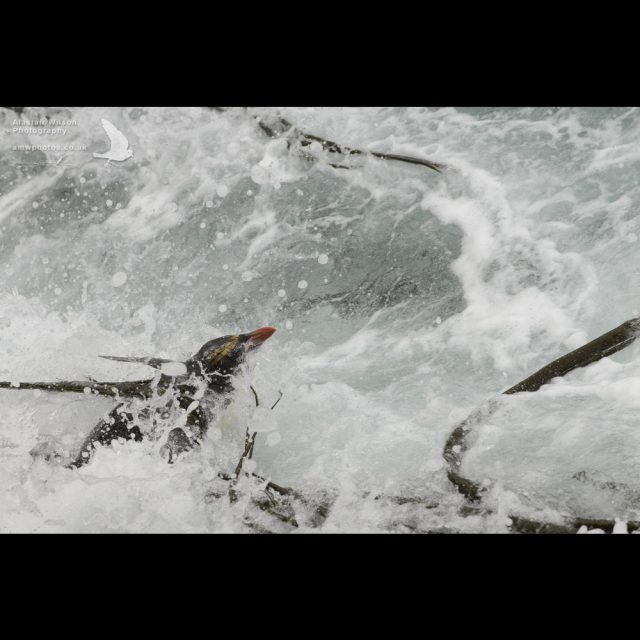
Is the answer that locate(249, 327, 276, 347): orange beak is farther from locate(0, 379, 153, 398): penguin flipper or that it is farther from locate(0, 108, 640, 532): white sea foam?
locate(0, 379, 153, 398): penguin flipper

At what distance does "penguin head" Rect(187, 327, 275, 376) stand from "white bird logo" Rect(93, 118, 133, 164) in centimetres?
112

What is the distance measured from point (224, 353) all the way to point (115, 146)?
1.26 metres

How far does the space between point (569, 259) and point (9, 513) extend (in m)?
2.85

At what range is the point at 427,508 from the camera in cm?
261

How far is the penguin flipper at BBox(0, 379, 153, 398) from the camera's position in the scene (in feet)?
8.89

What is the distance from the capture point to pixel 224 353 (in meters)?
2.71

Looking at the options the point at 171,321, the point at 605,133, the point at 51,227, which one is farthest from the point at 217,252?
the point at 605,133

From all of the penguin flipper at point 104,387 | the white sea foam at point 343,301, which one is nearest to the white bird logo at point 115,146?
the white sea foam at point 343,301

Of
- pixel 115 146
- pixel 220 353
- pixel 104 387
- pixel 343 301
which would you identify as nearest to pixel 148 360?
pixel 104 387

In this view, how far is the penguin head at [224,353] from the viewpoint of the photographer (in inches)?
106

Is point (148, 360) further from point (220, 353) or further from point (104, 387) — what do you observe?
point (220, 353)

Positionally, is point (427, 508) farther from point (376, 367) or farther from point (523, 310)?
point (523, 310)

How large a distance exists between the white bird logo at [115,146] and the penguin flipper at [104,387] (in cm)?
117

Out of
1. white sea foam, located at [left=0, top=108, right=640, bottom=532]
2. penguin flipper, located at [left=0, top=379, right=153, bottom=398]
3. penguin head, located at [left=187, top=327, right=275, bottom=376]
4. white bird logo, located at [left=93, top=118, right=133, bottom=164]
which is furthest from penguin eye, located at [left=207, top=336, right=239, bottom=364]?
white bird logo, located at [left=93, top=118, right=133, bottom=164]
